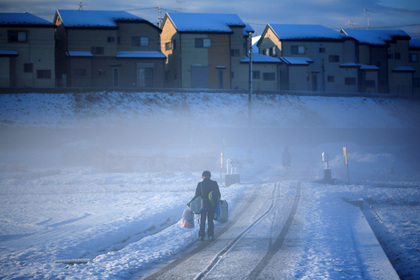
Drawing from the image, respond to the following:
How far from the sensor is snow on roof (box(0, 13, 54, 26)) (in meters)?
50.1

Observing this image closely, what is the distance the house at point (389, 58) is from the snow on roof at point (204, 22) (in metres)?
20.7

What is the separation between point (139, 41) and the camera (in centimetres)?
5509

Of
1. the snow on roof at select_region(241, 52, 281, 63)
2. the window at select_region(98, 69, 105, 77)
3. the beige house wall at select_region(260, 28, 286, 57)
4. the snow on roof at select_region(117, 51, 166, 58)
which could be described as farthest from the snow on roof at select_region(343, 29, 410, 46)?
the window at select_region(98, 69, 105, 77)

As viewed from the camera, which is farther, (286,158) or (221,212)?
(286,158)

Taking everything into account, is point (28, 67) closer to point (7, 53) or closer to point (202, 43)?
point (7, 53)

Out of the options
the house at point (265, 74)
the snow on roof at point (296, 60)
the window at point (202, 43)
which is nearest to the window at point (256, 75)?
the house at point (265, 74)

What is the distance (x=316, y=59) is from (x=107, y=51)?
28.3 meters

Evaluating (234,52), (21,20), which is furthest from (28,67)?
(234,52)

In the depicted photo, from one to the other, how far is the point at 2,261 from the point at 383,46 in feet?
225

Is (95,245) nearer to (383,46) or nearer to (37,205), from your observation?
(37,205)

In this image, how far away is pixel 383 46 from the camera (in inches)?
2724

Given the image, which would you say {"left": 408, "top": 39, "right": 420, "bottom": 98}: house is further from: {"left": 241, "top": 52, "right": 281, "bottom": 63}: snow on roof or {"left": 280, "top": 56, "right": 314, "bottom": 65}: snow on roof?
{"left": 241, "top": 52, "right": 281, "bottom": 63}: snow on roof

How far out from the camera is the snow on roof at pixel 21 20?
5005cm

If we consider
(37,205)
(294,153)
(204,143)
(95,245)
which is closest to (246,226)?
(95,245)
